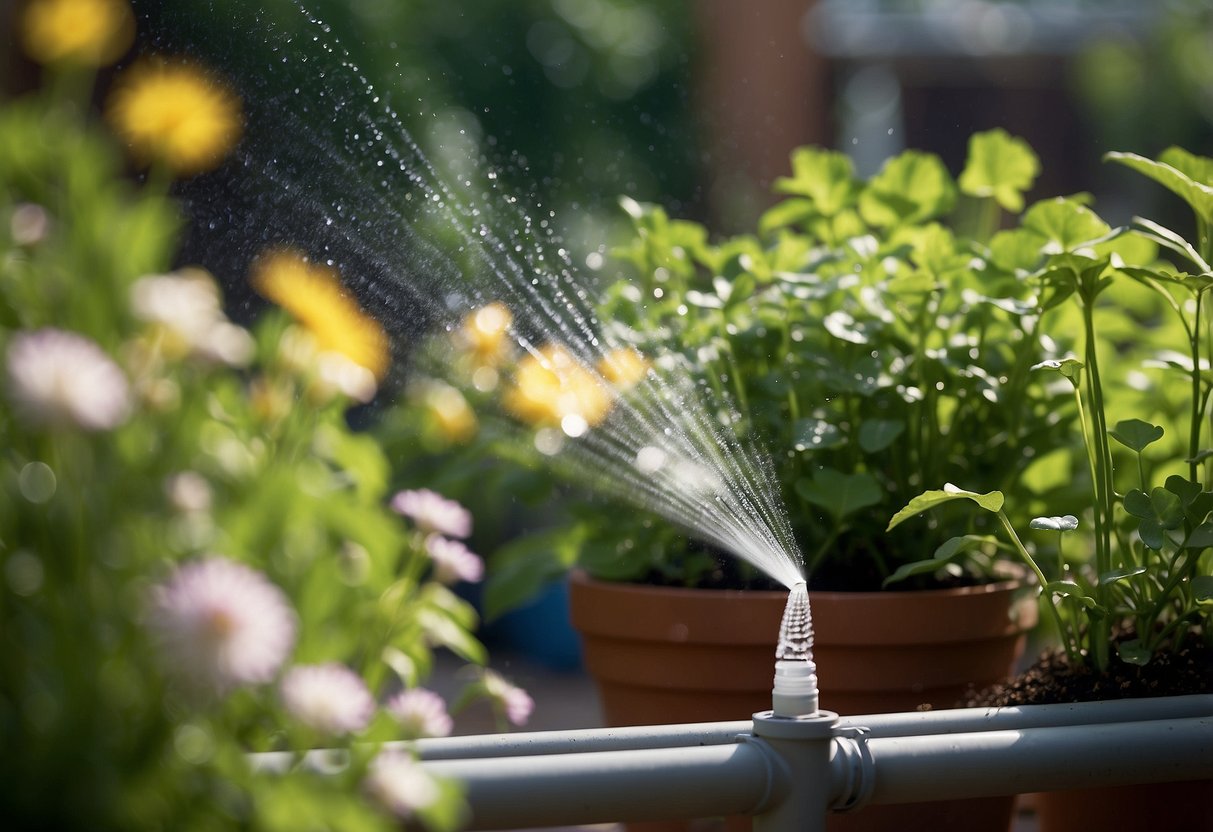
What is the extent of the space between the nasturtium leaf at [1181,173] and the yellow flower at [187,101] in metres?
0.58

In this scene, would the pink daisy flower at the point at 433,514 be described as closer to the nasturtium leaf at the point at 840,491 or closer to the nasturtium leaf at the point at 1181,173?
the nasturtium leaf at the point at 840,491

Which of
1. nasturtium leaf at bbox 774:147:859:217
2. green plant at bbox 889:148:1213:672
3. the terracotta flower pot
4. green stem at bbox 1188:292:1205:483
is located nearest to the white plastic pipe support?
green plant at bbox 889:148:1213:672

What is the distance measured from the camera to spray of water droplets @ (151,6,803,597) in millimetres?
1015

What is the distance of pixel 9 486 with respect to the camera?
0.41 m

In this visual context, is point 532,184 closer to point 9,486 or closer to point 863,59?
point 9,486

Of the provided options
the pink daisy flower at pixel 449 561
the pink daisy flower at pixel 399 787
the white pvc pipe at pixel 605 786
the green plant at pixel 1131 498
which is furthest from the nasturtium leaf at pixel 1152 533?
the pink daisy flower at pixel 399 787

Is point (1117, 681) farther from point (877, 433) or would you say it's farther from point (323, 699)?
point (323, 699)

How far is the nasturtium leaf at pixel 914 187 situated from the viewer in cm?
114

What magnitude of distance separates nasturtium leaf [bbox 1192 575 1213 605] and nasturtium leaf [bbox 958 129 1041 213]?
0.40 metres

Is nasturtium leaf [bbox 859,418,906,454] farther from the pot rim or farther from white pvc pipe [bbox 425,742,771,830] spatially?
white pvc pipe [bbox 425,742,771,830]

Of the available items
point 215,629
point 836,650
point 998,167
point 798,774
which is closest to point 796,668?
point 798,774

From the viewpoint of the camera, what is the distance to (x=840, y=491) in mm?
960

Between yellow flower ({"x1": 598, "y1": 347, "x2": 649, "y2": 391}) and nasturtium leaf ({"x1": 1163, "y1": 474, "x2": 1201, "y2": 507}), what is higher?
yellow flower ({"x1": 598, "y1": 347, "x2": 649, "y2": 391})

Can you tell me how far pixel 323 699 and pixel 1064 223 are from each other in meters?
0.75
